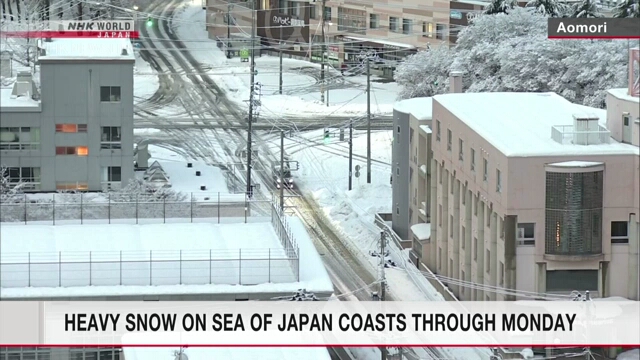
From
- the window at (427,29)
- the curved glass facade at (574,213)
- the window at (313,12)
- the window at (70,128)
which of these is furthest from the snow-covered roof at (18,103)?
the window at (313,12)

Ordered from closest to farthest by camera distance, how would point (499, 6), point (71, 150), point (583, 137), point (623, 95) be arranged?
point (583, 137)
point (623, 95)
point (71, 150)
point (499, 6)

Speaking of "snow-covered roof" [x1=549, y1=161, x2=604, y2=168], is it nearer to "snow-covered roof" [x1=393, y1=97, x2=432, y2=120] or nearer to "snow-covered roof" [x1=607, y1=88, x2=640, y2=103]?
"snow-covered roof" [x1=607, y1=88, x2=640, y2=103]

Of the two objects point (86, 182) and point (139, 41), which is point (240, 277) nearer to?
point (86, 182)

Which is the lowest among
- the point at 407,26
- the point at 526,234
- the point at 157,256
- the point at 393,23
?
the point at 157,256

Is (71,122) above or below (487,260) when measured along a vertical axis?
above

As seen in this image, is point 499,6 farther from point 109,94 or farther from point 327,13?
point 109,94

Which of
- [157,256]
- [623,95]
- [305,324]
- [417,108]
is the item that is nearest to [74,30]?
[417,108]

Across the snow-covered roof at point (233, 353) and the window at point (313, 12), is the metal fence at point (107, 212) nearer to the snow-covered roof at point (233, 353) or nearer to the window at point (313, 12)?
the snow-covered roof at point (233, 353)

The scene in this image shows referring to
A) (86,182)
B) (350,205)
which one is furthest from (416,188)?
(86,182)
